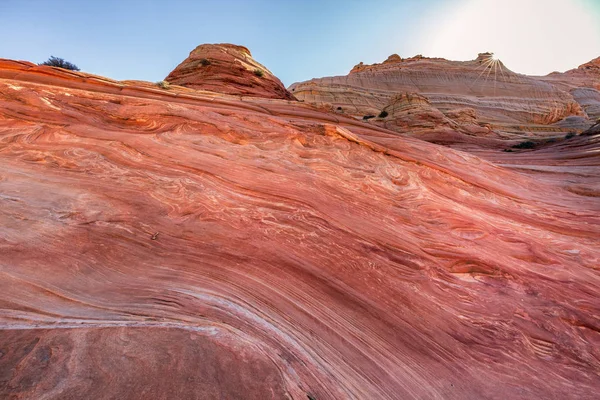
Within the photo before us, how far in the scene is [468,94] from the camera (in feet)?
144

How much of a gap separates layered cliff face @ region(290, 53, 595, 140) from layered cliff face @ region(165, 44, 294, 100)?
38.6 feet

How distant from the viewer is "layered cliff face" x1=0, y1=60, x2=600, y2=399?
7.70 feet

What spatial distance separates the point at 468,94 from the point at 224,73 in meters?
40.5

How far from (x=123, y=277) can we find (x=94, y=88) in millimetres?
7143

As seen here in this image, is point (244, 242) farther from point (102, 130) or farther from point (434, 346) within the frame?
point (102, 130)

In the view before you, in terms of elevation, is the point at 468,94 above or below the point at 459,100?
above

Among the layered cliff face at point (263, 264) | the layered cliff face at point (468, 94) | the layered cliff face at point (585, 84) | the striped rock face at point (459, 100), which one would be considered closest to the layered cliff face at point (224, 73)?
the layered cliff face at point (263, 264)

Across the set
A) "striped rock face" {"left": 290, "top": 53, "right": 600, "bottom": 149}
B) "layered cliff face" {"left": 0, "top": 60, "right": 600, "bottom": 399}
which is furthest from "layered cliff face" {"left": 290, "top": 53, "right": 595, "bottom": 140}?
"layered cliff face" {"left": 0, "top": 60, "right": 600, "bottom": 399}

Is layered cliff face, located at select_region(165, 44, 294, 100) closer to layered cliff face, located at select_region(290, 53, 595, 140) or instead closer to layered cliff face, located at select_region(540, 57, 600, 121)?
layered cliff face, located at select_region(290, 53, 595, 140)

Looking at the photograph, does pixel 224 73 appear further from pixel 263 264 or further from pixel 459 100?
pixel 459 100

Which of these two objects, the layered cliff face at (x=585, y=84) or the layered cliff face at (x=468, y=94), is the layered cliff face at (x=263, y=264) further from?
the layered cliff face at (x=585, y=84)

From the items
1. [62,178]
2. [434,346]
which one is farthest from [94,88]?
[434,346]

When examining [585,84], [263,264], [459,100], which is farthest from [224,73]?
[585,84]

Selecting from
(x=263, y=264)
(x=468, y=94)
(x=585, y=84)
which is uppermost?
(x=585, y=84)
